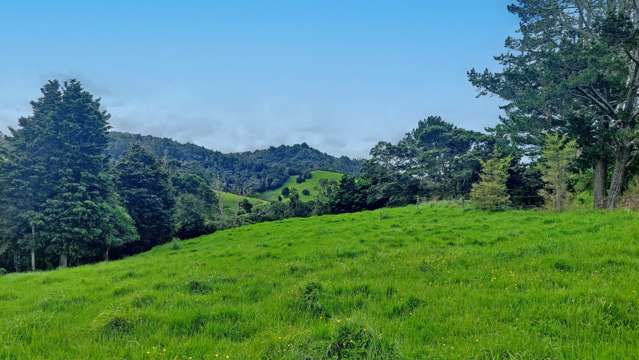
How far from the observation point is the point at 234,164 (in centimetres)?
17950

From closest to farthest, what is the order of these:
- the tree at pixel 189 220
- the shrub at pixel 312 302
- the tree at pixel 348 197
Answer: the shrub at pixel 312 302, the tree at pixel 189 220, the tree at pixel 348 197

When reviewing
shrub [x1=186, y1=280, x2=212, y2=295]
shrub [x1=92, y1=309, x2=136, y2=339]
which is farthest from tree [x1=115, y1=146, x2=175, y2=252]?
shrub [x1=92, y1=309, x2=136, y2=339]

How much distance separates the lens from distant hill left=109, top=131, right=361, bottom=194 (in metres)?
147

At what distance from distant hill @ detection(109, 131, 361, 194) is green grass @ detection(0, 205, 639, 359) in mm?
127310

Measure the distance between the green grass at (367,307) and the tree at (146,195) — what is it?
36.4 meters

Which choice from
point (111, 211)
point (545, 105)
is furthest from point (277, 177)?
point (545, 105)

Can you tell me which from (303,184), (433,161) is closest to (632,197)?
(433,161)

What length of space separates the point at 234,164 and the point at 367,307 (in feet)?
580

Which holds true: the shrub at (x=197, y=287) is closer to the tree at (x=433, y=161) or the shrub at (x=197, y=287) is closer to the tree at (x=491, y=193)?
the tree at (x=491, y=193)

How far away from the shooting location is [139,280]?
1149cm

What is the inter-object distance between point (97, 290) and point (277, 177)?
132609 mm

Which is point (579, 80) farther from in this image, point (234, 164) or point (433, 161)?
point (234, 164)

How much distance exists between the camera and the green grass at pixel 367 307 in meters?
5.27

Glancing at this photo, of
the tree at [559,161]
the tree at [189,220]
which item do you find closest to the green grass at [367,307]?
the tree at [559,161]
